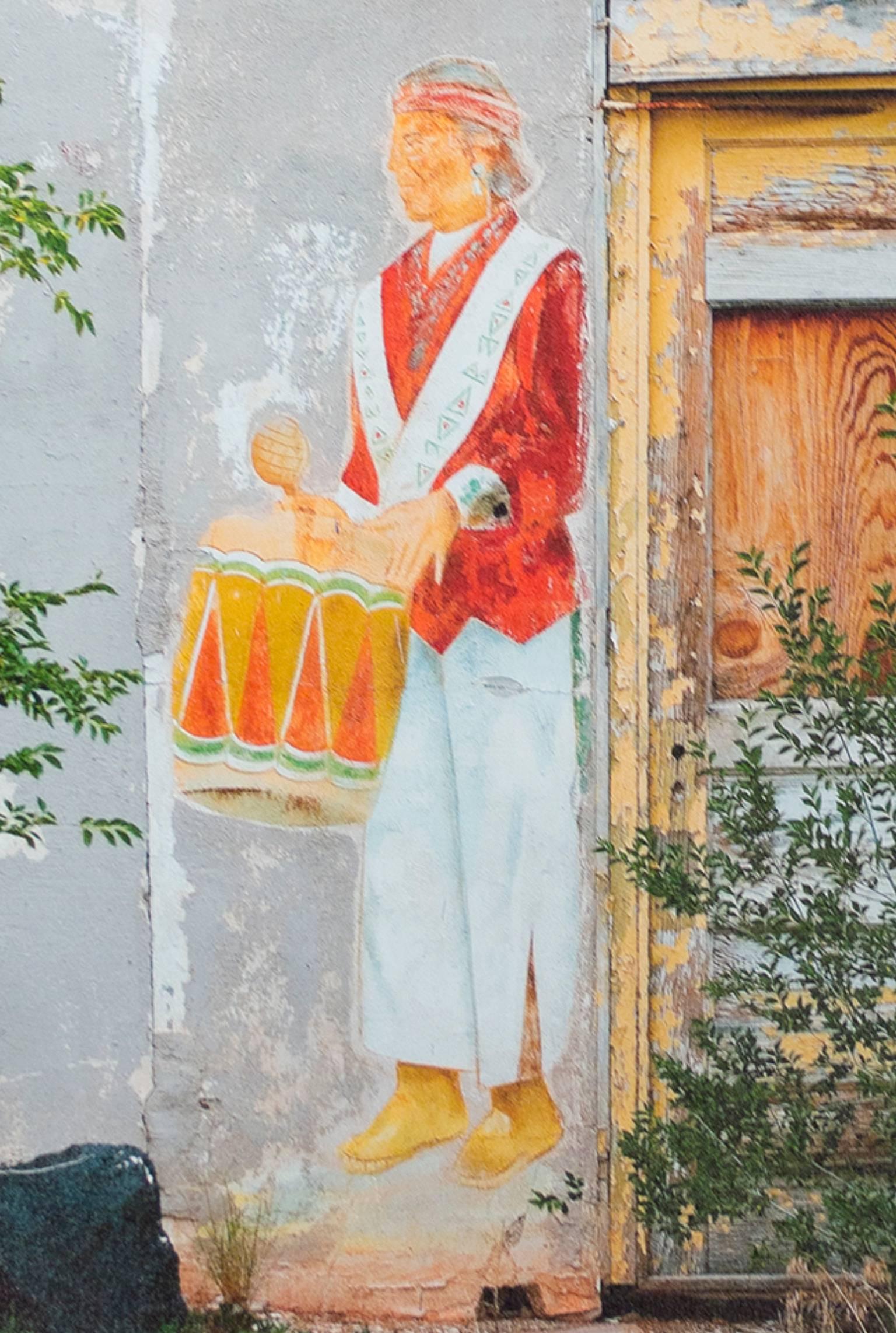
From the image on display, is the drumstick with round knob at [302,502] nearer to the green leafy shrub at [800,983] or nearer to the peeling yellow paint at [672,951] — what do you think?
the green leafy shrub at [800,983]

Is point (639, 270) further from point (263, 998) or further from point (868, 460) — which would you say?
point (263, 998)

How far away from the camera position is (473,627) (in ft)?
11.1

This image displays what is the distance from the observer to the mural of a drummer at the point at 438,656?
11.0ft

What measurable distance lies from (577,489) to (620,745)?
0.61m

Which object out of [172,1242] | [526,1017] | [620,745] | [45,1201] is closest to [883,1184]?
[526,1017]

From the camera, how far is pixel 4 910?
3428mm

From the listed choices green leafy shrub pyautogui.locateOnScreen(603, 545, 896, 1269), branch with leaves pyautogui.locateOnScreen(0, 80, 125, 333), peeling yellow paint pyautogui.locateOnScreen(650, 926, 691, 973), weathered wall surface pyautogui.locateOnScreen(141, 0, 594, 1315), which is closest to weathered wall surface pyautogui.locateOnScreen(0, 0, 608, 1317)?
weathered wall surface pyautogui.locateOnScreen(141, 0, 594, 1315)

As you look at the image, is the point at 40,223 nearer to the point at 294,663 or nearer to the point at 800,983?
the point at 294,663

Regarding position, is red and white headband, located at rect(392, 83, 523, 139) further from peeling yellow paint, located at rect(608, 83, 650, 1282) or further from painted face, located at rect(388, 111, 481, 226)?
peeling yellow paint, located at rect(608, 83, 650, 1282)

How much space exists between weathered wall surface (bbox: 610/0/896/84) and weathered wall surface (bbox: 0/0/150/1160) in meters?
1.34

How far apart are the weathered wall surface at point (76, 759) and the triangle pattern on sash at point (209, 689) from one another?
141mm

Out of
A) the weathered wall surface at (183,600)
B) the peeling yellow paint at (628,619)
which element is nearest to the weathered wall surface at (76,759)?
the weathered wall surface at (183,600)

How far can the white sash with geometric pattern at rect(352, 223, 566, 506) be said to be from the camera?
11.1 feet

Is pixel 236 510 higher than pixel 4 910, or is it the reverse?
pixel 236 510
